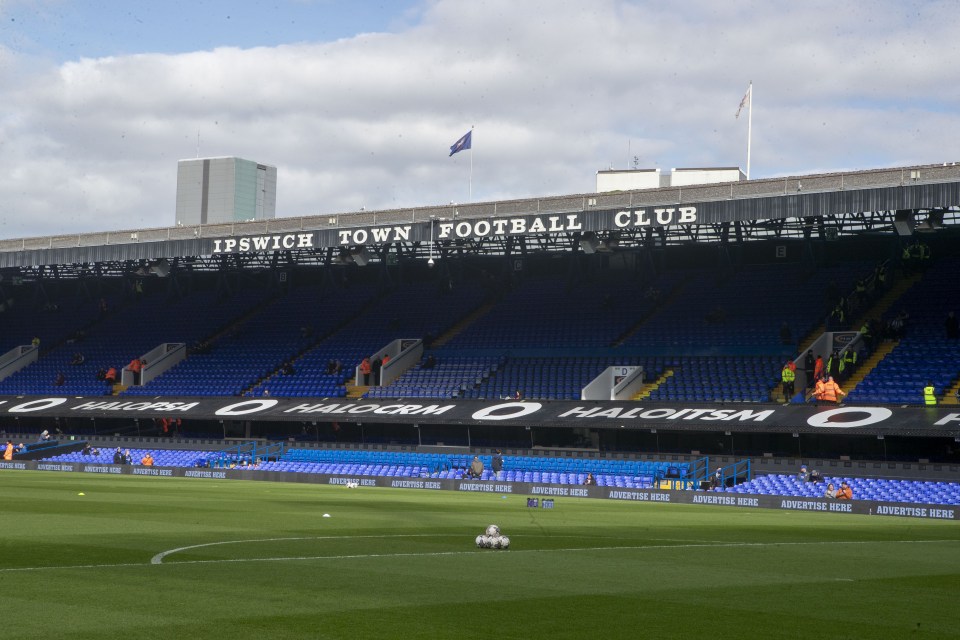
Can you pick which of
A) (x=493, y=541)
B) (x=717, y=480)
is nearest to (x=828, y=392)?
(x=717, y=480)

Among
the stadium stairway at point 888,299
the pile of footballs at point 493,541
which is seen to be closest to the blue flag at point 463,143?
the stadium stairway at point 888,299

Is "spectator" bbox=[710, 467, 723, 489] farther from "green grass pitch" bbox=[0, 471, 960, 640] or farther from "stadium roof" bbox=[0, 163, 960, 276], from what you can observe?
"green grass pitch" bbox=[0, 471, 960, 640]

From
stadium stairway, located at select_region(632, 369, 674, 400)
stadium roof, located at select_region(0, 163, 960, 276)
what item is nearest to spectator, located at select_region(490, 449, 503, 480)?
stadium stairway, located at select_region(632, 369, 674, 400)

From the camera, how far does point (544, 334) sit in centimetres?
6166

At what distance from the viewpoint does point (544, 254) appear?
222 feet

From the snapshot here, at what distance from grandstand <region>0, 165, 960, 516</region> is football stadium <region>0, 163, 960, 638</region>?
166 mm

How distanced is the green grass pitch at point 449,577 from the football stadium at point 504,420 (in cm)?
9

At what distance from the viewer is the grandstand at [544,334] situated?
154 feet

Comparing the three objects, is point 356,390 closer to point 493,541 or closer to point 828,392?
point 828,392

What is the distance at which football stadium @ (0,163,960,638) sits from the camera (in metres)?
13.3

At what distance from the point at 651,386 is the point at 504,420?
7.22m

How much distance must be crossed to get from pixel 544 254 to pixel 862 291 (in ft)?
64.7

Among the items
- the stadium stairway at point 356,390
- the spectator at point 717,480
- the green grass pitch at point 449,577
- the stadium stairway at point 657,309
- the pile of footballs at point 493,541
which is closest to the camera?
the green grass pitch at point 449,577

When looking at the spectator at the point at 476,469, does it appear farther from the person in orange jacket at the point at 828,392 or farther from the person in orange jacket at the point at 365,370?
the person in orange jacket at the point at 365,370
